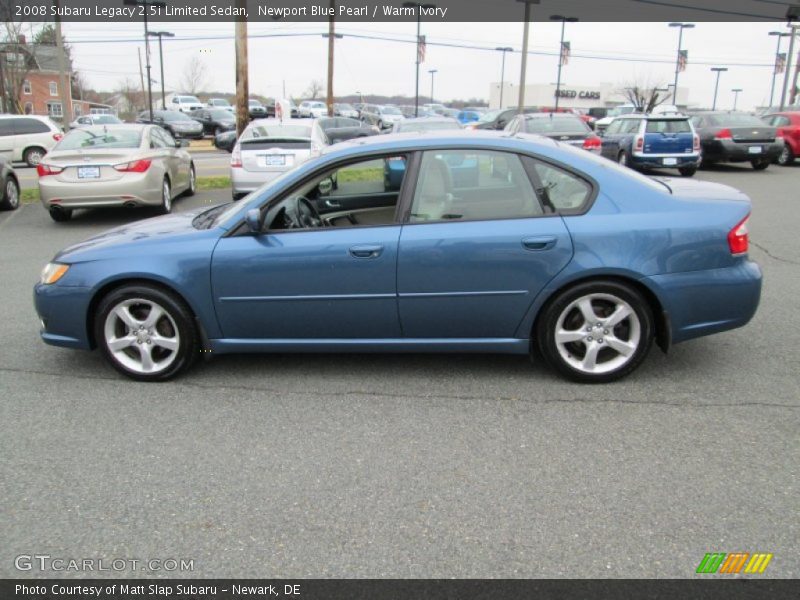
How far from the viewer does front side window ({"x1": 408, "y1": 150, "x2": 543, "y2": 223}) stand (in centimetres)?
404

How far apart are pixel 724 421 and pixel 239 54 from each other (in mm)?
13192

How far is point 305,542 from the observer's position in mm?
2680

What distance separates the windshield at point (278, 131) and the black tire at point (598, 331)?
8.53 metres

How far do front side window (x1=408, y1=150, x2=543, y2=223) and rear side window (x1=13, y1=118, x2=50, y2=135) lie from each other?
21575 mm

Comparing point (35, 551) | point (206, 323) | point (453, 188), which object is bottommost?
point (35, 551)

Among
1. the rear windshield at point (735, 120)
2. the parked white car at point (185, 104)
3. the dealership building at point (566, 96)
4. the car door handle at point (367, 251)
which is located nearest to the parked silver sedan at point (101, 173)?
the car door handle at point (367, 251)

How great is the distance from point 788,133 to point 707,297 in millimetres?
17515

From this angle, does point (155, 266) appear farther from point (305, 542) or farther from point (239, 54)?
point (239, 54)

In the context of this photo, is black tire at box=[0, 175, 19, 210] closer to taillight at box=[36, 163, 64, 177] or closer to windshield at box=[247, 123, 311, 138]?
taillight at box=[36, 163, 64, 177]

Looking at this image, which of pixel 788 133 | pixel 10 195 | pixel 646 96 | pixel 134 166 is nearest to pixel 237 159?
pixel 134 166

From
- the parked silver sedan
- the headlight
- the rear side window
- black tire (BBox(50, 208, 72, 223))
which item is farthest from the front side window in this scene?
the rear side window

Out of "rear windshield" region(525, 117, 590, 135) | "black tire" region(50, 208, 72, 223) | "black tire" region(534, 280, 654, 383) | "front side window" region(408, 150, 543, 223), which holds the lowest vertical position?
"black tire" region(50, 208, 72, 223)
